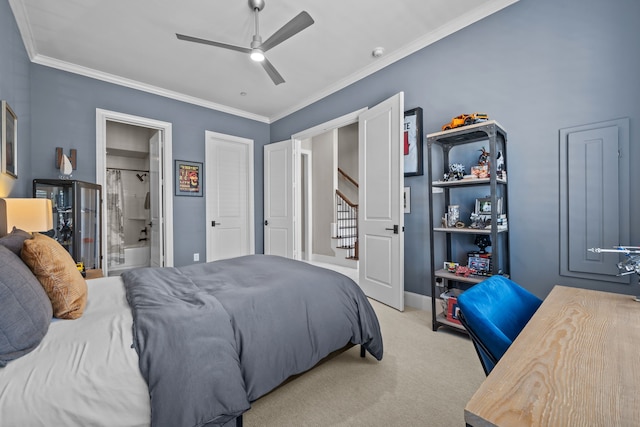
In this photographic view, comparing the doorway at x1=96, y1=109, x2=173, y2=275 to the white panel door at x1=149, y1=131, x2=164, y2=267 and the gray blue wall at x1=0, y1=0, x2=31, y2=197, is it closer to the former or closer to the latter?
the white panel door at x1=149, y1=131, x2=164, y2=267

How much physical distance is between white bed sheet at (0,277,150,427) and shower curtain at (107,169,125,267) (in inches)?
190

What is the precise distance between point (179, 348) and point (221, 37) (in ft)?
9.74

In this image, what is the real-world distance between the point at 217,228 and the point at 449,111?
380cm

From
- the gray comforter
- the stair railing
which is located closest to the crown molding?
the stair railing

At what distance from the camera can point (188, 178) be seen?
14.2ft

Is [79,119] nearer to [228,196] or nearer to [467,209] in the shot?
[228,196]

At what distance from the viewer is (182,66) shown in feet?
11.3

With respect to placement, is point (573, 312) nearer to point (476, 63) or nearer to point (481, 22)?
point (476, 63)

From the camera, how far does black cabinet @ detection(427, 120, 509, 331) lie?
226cm

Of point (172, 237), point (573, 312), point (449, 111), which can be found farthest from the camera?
point (172, 237)

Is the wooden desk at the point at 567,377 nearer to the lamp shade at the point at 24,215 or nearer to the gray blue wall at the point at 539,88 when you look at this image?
the gray blue wall at the point at 539,88

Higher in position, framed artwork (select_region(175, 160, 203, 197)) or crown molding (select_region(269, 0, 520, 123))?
crown molding (select_region(269, 0, 520, 123))

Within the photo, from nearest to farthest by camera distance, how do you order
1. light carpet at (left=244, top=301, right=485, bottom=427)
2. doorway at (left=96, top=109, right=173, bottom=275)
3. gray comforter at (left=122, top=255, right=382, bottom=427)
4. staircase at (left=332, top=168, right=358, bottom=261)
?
gray comforter at (left=122, top=255, right=382, bottom=427) < light carpet at (left=244, top=301, right=485, bottom=427) < doorway at (left=96, top=109, right=173, bottom=275) < staircase at (left=332, top=168, right=358, bottom=261)

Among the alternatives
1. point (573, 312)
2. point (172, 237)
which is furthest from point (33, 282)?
point (172, 237)
